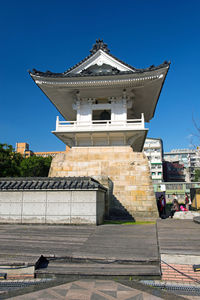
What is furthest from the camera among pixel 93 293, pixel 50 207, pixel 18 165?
pixel 18 165

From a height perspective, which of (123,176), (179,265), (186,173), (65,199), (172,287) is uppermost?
(186,173)

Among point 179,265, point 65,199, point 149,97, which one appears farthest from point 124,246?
point 149,97

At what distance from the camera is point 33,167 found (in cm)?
3394

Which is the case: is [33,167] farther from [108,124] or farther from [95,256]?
[95,256]

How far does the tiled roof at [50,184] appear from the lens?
940 cm

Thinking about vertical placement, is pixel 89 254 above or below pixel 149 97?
below

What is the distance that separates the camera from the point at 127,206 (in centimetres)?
1400

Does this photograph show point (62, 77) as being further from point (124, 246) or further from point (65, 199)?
point (124, 246)

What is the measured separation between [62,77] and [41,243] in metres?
13.9

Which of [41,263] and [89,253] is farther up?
[89,253]

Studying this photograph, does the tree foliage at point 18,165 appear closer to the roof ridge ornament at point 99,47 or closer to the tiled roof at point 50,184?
the roof ridge ornament at point 99,47

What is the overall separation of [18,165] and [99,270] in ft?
98.5

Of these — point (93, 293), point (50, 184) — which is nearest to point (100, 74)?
point (50, 184)

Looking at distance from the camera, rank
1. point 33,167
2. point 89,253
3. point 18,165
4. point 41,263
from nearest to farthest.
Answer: point 41,263
point 89,253
point 18,165
point 33,167
